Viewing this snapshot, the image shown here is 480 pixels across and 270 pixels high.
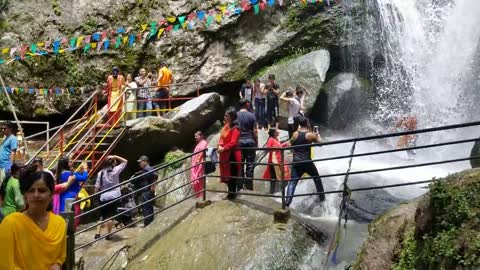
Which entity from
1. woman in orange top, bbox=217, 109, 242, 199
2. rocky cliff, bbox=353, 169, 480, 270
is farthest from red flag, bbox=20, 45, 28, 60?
rocky cliff, bbox=353, 169, 480, 270

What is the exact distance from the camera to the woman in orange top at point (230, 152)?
797 cm

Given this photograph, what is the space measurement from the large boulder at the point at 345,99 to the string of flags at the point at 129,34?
2818 millimetres

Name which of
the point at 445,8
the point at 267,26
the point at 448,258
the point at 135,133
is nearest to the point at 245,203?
the point at 448,258

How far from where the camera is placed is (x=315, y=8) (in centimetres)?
1808

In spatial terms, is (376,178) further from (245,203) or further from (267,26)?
(267,26)

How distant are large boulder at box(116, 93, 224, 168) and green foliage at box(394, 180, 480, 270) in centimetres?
955

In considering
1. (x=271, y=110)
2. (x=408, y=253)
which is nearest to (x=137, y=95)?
(x=271, y=110)

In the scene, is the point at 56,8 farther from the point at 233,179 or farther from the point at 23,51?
the point at 233,179

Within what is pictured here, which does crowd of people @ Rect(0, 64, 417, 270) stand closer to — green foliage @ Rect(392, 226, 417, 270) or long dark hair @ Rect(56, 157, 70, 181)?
long dark hair @ Rect(56, 157, 70, 181)

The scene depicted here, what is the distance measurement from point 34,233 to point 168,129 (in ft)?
35.4

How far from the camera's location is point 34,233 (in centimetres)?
322

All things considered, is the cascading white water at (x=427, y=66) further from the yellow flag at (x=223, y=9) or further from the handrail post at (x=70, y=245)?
the handrail post at (x=70, y=245)

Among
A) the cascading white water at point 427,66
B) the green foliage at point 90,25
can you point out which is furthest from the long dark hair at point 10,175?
the green foliage at point 90,25

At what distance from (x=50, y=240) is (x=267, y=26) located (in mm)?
15750
